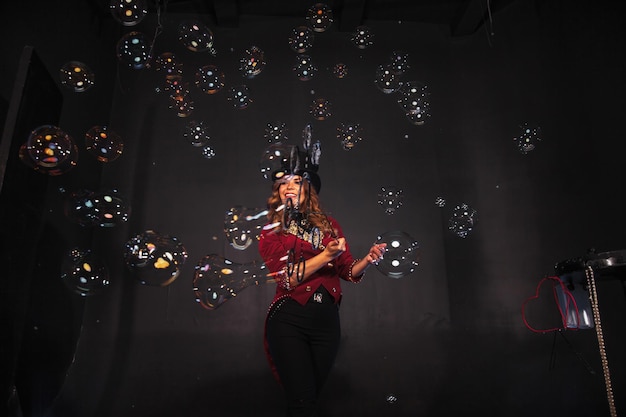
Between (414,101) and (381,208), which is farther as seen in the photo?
→ (381,208)

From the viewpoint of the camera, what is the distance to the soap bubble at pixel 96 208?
2.71m

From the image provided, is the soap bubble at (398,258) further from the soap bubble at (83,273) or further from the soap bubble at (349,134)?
the soap bubble at (83,273)

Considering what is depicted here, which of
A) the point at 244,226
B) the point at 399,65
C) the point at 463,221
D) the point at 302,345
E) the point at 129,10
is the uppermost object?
the point at 399,65

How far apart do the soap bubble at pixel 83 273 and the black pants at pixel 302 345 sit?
1177 millimetres

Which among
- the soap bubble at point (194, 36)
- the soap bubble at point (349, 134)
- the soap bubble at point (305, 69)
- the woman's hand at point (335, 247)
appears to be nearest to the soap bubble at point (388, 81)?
the soap bubble at point (349, 134)

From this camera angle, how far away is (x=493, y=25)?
4.57 m

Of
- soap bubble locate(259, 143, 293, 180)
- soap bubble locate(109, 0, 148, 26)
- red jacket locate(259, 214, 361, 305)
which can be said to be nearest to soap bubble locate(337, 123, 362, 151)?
soap bubble locate(259, 143, 293, 180)

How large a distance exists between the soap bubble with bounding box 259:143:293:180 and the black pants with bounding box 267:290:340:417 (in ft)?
3.19

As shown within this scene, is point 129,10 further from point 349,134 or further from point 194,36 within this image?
point 349,134

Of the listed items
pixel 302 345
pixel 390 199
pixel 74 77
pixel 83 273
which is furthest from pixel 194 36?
pixel 302 345

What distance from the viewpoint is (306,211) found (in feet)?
8.20

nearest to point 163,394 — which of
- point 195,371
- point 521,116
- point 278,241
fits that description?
point 195,371

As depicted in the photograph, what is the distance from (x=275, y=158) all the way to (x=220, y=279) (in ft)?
2.92

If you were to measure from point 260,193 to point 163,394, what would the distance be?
178cm
